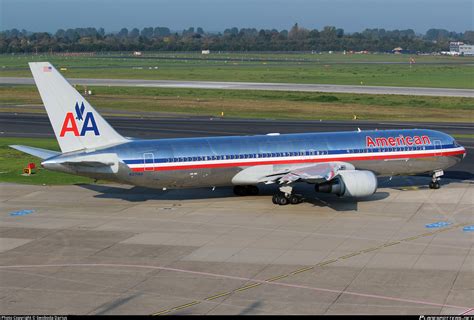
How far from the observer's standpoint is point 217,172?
50781 mm

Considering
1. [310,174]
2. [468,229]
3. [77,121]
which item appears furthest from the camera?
[310,174]

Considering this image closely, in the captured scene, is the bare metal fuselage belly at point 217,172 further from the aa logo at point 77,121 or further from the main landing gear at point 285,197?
the aa logo at point 77,121

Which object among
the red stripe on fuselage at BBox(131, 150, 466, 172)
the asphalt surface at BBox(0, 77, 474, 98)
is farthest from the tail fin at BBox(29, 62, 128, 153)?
the asphalt surface at BBox(0, 77, 474, 98)

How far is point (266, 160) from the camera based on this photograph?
51750mm

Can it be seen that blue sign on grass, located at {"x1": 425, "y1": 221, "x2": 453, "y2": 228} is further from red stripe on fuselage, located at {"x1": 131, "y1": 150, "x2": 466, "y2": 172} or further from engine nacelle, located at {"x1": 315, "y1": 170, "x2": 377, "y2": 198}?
Answer: red stripe on fuselage, located at {"x1": 131, "y1": 150, "x2": 466, "y2": 172}

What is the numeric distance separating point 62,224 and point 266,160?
1493cm

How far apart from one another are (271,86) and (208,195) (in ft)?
323

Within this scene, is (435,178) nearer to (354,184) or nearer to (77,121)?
(354,184)

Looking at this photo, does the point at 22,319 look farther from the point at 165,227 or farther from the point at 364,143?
the point at 364,143

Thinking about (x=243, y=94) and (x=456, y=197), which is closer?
(x=456, y=197)

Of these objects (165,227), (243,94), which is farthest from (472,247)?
(243,94)

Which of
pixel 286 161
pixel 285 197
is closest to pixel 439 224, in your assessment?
pixel 285 197

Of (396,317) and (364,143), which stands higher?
(364,143)

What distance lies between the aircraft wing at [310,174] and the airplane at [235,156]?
71 mm
